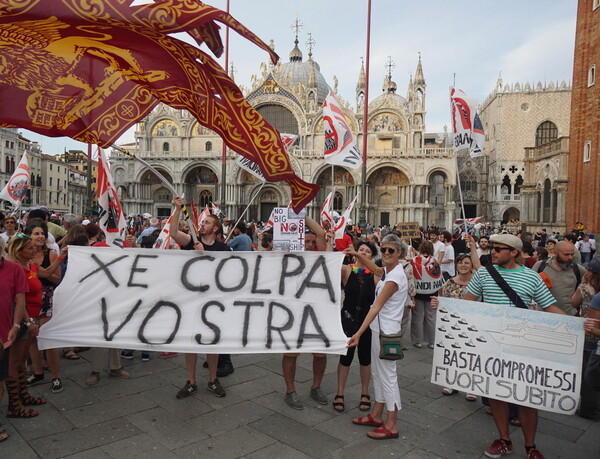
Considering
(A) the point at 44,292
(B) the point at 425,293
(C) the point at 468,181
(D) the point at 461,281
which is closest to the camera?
(A) the point at 44,292

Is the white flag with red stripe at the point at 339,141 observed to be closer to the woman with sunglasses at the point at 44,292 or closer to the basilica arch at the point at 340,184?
the woman with sunglasses at the point at 44,292

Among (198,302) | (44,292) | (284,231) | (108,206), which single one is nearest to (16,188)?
(108,206)

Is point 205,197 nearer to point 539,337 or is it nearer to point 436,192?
point 436,192

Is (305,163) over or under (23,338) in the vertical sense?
over

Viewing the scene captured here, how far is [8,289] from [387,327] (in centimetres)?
331

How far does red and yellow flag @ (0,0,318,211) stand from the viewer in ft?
11.9

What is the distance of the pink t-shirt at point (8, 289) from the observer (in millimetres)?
3514

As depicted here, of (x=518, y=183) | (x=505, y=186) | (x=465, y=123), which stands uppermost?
(x=518, y=183)

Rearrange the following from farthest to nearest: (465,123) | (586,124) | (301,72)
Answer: (301,72)
(586,124)
(465,123)

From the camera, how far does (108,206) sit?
609 centimetres

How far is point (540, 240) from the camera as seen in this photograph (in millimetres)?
16656

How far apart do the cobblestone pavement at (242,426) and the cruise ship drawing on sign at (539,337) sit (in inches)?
38.5

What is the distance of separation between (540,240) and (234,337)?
53.6 feet

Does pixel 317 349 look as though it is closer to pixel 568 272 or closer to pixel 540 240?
pixel 568 272
